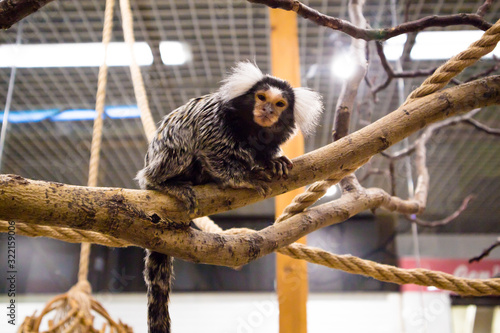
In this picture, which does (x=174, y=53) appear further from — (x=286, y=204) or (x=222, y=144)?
(x=222, y=144)

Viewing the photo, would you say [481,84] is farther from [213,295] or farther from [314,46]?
[213,295]

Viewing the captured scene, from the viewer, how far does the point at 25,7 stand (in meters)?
0.89

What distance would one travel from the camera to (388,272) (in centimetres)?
152

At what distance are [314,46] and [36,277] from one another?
2.10m

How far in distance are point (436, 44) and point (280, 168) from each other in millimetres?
1498

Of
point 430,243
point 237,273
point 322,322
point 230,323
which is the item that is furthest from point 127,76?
point 430,243

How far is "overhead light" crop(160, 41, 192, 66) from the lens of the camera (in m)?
2.56

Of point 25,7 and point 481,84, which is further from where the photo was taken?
point 481,84

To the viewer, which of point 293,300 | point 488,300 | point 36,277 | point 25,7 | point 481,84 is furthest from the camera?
point 488,300

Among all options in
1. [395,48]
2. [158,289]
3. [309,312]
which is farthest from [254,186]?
[395,48]

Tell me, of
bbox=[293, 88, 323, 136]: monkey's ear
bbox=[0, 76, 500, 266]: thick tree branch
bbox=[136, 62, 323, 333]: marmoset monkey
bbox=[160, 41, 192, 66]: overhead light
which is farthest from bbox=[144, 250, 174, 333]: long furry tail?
bbox=[160, 41, 192, 66]: overhead light

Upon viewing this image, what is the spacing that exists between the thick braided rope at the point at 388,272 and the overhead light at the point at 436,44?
3.83 ft

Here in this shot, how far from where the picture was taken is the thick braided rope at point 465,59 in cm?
127

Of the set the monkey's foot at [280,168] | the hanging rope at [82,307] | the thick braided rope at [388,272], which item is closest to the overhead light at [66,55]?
the hanging rope at [82,307]
